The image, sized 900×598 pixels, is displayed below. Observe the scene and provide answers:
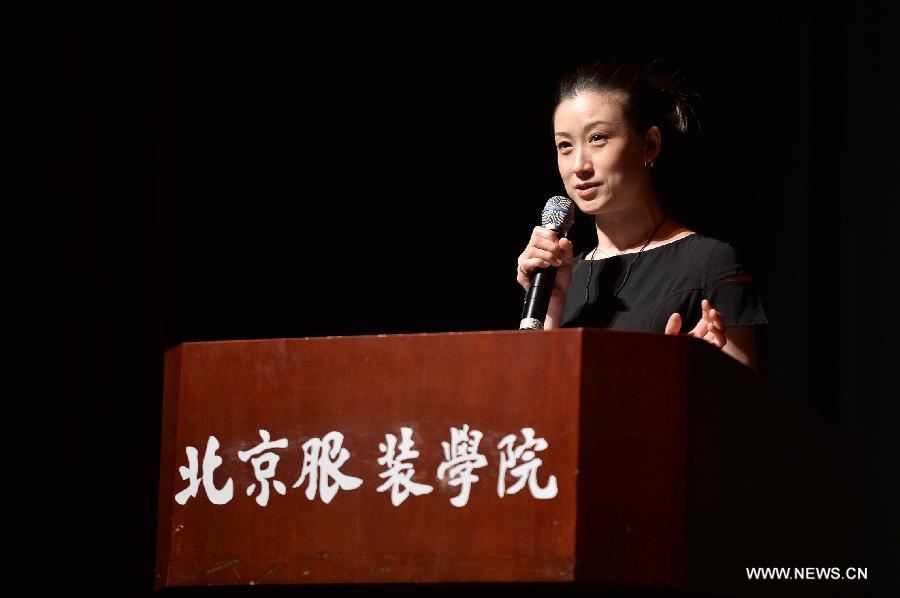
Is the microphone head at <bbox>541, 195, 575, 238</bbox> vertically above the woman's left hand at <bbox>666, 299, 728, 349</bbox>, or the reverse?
the microphone head at <bbox>541, 195, 575, 238</bbox>

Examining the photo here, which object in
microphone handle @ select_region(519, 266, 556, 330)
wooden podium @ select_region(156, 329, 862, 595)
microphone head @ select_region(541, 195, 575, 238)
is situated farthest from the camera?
microphone head @ select_region(541, 195, 575, 238)

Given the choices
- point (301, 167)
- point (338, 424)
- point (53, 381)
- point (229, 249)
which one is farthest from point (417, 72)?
point (338, 424)

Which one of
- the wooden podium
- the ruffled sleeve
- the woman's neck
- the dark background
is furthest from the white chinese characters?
the dark background

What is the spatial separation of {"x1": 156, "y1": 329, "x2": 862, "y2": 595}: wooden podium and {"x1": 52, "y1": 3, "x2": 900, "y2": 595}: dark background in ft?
3.09

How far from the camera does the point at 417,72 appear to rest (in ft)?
8.75

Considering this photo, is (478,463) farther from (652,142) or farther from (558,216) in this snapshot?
(652,142)

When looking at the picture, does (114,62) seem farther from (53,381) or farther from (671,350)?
(671,350)

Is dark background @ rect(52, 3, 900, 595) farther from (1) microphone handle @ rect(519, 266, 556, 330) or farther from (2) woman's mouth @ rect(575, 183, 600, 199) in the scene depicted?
(1) microphone handle @ rect(519, 266, 556, 330)

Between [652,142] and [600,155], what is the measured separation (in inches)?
4.6

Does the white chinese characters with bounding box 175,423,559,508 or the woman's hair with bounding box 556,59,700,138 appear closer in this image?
the white chinese characters with bounding box 175,423,559,508

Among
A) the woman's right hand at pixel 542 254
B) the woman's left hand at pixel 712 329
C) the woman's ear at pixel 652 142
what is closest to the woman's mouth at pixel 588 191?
the woman's ear at pixel 652 142

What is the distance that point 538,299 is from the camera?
61.9 inches

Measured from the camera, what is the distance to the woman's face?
1868mm

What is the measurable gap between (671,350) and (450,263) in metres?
1.48
